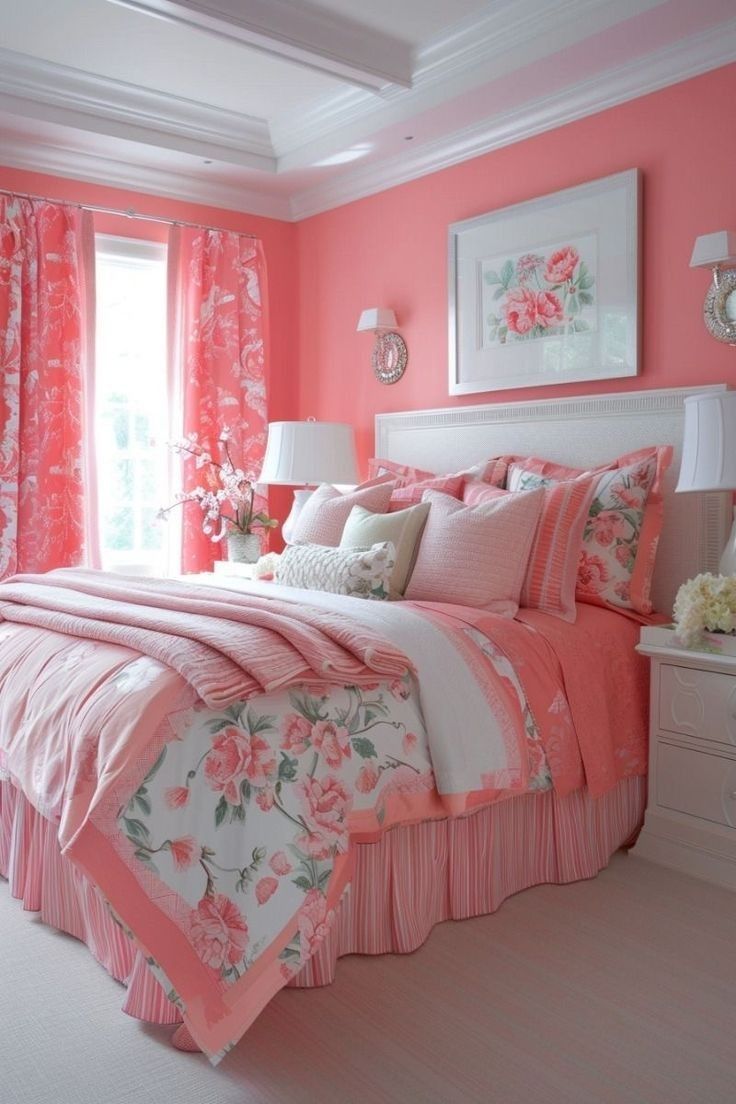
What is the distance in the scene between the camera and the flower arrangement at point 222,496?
4727mm

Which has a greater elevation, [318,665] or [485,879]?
[318,665]

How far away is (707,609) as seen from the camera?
2.79 meters

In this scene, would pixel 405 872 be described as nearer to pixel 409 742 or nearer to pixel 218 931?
pixel 409 742

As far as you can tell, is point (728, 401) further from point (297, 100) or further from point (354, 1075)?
point (297, 100)

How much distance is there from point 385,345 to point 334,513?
1354mm

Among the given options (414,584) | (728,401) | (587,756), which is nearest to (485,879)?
(587,756)

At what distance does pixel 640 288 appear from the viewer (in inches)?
142

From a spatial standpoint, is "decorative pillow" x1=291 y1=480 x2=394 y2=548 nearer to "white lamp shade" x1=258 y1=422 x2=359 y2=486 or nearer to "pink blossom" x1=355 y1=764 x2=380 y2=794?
"white lamp shade" x1=258 y1=422 x2=359 y2=486

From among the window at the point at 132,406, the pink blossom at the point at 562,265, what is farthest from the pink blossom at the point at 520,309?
the window at the point at 132,406

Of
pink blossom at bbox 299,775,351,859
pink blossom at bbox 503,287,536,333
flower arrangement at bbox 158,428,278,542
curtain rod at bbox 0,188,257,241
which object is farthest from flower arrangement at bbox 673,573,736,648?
curtain rod at bbox 0,188,257,241

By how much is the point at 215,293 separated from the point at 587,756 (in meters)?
3.16

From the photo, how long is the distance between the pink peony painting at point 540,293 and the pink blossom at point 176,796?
8.17 ft

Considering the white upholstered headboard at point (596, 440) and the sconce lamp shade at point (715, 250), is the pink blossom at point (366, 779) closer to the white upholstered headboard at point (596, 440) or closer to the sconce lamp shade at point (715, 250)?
the white upholstered headboard at point (596, 440)

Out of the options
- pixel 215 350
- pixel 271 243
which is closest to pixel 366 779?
pixel 215 350
